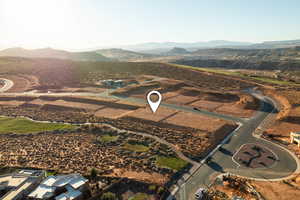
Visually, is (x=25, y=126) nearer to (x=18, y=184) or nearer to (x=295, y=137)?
(x=18, y=184)

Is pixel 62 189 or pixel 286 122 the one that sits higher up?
pixel 62 189

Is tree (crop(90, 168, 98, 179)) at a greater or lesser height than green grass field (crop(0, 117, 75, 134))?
greater

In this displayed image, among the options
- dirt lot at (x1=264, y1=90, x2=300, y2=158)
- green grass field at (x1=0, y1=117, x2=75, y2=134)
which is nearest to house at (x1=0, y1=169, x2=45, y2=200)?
green grass field at (x1=0, y1=117, x2=75, y2=134)

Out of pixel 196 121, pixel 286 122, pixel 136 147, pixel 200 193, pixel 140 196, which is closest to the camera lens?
pixel 200 193

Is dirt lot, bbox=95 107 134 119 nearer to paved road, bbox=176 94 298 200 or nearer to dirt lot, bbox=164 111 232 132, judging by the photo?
dirt lot, bbox=164 111 232 132

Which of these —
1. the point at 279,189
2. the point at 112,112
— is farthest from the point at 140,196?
the point at 112,112

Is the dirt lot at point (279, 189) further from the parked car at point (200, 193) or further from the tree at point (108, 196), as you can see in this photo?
the tree at point (108, 196)

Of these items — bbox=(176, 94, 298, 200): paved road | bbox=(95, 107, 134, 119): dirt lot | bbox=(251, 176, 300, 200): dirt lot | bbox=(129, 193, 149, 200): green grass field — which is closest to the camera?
bbox=(251, 176, 300, 200): dirt lot
